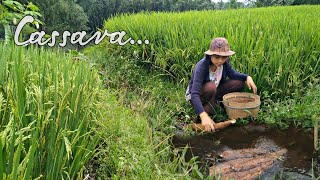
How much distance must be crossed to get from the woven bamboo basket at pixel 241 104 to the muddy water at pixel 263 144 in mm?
152

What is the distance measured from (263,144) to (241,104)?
42cm

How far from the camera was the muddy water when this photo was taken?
2469 millimetres

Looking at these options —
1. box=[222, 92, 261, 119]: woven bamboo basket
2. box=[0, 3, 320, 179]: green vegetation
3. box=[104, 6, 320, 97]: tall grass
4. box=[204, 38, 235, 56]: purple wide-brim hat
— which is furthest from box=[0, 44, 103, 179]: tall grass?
box=[104, 6, 320, 97]: tall grass

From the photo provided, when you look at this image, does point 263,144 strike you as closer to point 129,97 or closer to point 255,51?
point 255,51

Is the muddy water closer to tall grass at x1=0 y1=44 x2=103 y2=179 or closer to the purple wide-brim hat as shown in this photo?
the purple wide-brim hat

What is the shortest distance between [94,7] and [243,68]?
1710 inches

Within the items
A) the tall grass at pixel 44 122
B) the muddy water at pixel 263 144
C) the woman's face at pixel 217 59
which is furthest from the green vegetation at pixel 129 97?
the woman's face at pixel 217 59

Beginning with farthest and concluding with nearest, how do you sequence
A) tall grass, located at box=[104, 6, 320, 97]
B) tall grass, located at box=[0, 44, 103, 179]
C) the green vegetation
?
tall grass, located at box=[104, 6, 320, 97]
the green vegetation
tall grass, located at box=[0, 44, 103, 179]

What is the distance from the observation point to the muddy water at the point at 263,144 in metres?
2.47

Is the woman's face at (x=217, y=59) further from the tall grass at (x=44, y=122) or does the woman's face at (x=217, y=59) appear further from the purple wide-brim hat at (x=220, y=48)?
the tall grass at (x=44, y=122)

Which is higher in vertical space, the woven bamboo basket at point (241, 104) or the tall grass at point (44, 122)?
the tall grass at point (44, 122)

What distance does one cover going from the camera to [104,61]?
5.20 metres

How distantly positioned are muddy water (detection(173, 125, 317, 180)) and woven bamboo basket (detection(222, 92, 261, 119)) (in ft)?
0.50

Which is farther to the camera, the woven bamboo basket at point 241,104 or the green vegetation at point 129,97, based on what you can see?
the woven bamboo basket at point 241,104
